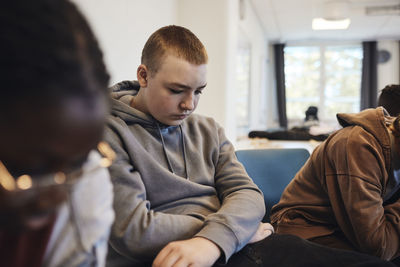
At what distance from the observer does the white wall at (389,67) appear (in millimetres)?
7945

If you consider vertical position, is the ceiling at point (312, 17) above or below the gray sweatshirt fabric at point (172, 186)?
above

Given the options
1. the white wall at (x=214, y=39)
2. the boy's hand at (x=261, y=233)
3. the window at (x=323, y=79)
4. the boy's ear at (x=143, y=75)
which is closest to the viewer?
the boy's hand at (x=261, y=233)

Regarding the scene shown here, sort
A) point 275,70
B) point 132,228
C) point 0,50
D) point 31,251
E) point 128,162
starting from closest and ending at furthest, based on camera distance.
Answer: point 0,50, point 31,251, point 132,228, point 128,162, point 275,70

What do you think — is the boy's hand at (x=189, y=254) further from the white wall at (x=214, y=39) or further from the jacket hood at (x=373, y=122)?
the white wall at (x=214, y=39)

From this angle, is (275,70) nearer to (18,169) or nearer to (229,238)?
(229,238)

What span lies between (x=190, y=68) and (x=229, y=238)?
1.64 ft

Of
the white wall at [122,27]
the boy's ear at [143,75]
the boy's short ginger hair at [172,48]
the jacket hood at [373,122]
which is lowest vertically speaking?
the jacket hood at [373,122]

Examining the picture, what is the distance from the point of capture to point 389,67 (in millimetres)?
8070

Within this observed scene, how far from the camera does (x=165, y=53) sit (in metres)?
1.12

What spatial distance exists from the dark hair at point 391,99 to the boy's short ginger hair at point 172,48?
117 cm

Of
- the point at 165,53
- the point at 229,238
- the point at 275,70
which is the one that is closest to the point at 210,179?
the point at 229,238

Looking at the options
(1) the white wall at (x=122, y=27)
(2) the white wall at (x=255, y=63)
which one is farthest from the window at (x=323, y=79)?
(1) the white wall at (x=122, y=27)

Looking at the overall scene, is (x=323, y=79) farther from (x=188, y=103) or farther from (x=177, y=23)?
(x=188, y=103)

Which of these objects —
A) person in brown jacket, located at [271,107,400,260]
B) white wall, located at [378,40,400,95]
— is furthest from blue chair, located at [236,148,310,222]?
white wall, located at [378,40,400,95]
